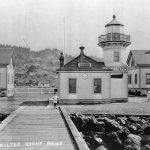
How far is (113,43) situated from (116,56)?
1.29 metres

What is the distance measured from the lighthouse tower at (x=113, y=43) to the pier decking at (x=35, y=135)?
15.3m

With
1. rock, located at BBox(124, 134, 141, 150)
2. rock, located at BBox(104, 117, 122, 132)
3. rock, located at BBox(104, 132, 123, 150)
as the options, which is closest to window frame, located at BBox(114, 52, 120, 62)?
rock, located at BBox(104, 117, 122, 132)

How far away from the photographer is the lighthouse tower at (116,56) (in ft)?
97.6

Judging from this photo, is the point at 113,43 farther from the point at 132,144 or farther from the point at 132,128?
the point at 132,144

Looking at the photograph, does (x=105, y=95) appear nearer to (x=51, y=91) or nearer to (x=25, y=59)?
(x=51, y=91)

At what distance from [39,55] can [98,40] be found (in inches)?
5409

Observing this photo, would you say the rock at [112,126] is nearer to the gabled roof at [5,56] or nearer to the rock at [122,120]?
the rock at [122,120]

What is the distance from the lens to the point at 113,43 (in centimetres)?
3022

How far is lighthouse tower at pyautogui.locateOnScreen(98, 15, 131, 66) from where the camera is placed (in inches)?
1181

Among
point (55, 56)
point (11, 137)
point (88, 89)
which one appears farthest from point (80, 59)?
point (55, 56)

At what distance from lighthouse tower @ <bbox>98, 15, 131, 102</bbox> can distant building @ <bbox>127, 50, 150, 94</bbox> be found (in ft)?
38.8

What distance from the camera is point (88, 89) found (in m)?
28.0

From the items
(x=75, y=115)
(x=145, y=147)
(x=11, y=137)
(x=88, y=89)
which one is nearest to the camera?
(x=11, y=137)

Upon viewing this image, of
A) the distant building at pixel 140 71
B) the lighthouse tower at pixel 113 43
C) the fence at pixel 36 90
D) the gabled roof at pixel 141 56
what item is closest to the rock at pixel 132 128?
the lighthouse tower at pixel 113 43
